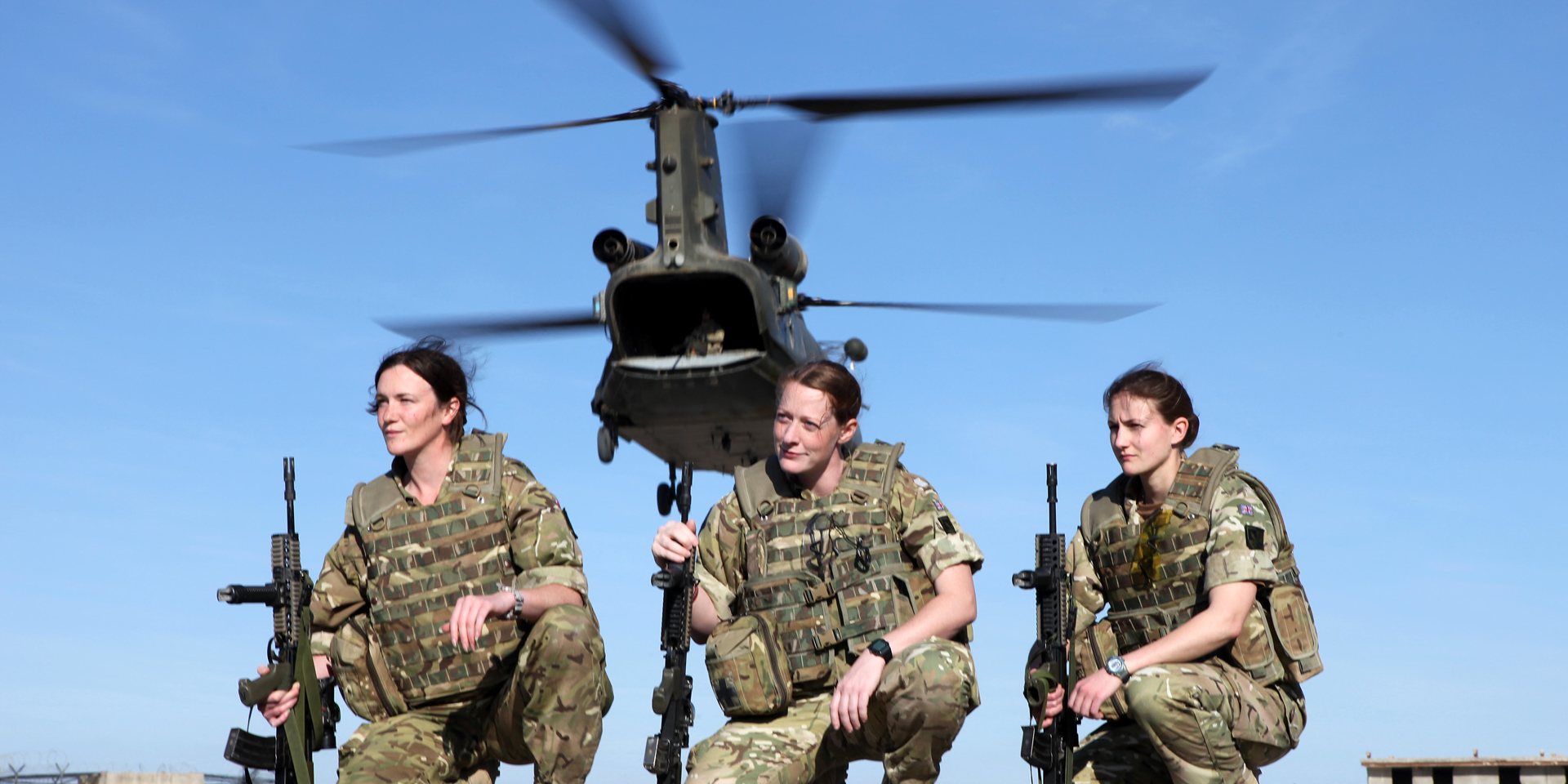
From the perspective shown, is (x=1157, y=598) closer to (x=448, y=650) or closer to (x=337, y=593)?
(x=448, y=650)

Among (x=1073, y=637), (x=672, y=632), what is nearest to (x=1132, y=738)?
(x=1073, y=637)

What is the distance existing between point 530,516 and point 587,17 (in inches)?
285

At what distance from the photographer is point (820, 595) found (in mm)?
5586

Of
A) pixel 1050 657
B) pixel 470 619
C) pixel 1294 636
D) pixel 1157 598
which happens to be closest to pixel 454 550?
pixel 470 619

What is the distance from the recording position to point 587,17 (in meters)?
12.1

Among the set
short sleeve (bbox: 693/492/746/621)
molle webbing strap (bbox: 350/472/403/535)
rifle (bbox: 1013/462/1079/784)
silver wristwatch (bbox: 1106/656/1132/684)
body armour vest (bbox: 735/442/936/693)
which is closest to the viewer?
silver wristwatch (bbox: 1106/656/1132/684)

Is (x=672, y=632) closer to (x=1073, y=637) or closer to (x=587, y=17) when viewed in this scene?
(x=1073, y=637)

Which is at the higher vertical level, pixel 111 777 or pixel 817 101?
pixel 817 101

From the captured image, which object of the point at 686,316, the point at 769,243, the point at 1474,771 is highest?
the point at 769,243

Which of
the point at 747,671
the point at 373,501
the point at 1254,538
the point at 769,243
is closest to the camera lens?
the point at 747,671

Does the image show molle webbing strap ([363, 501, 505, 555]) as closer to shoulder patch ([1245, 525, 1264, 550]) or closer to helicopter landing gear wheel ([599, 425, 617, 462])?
shoulder patch ([1245, 525, 1264, 550])

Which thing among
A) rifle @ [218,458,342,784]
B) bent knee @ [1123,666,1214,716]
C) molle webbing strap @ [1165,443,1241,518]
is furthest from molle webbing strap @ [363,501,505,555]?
molle webbing strap @ [1165,443,1241,518]

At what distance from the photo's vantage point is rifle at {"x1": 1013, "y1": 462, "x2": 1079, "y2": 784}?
5.32 meters

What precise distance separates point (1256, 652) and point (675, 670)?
2.19 metres
